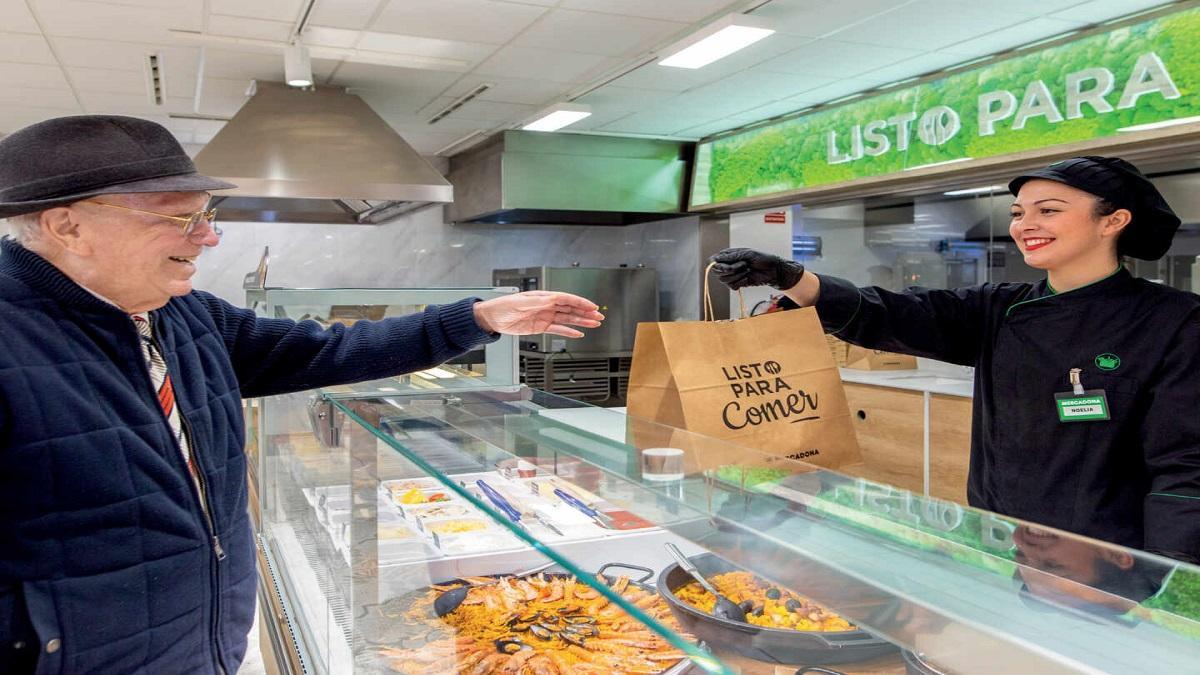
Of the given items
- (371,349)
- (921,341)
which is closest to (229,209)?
(371,349)

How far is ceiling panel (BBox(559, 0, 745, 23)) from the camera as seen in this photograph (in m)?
3.30

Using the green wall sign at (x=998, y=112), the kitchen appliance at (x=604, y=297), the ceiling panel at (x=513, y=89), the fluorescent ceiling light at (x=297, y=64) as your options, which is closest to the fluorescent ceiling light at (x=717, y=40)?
the ceiling panel at (x=513, y=89)

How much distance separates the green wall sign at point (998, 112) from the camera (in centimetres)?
337

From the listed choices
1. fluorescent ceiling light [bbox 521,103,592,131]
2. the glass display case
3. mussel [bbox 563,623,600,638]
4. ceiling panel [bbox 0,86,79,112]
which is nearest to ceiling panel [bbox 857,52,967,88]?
fluorescent ceiling light [bbox 521,103,592,131]

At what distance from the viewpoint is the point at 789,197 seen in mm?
5500

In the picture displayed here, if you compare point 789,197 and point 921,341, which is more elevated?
point 789,197

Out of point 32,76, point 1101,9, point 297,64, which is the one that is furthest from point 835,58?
point 32,76

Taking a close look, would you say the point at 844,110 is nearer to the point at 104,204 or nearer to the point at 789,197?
the point at 789,197

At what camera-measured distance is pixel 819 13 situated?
134 inches

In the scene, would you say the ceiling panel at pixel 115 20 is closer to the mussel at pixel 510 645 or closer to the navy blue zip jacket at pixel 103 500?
the navy blue zip jacket at pixel 103 500

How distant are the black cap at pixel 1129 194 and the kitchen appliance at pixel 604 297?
4.55 m

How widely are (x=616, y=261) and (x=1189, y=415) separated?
20.1 feet

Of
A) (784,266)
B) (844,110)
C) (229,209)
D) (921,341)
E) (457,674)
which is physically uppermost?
(844,110)

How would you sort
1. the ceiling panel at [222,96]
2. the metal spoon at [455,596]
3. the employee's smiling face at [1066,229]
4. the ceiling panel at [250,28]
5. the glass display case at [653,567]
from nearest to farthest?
the glass display case at [653,567] < the metal spoon at [455,596] < the employee's smiling face at [1066,229] < the ceiling panel at [250,28] < the ceiling panel at [222,96]
